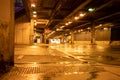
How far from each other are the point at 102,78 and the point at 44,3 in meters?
15.5

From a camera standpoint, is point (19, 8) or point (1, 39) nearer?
point (1, 39)

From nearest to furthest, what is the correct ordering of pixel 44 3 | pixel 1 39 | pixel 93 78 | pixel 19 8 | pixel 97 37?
pixel 93 78 → pixel 1 39 → pixel 44 3 → pixel 19 8 → pixel 97 37

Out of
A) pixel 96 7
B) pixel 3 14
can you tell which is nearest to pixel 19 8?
pixel 96 7

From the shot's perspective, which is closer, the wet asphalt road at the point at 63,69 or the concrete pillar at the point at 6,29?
the wet asphalt road at the point at 63,69

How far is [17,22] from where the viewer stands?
26891mm

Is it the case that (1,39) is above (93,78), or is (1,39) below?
above

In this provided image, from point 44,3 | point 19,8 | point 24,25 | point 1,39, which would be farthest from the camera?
point 24,25

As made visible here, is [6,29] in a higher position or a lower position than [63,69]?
higher

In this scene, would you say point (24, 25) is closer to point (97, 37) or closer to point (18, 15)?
point (18, 15)

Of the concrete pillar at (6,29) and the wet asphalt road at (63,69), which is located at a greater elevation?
the concrete pillar at (6,29)

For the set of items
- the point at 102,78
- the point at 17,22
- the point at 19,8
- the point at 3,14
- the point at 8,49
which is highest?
the point at 19,8

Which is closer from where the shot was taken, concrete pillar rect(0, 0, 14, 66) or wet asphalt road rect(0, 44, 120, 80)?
wet asphalt road rect(0, 44, 120, 80)

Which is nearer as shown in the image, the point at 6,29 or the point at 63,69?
the point at 63,69

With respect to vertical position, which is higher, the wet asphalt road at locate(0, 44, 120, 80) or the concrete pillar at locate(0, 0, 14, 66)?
the concrete pillar at locate(0, 0, 14, 66)
